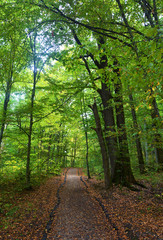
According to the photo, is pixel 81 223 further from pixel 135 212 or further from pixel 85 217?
pixel 135 212

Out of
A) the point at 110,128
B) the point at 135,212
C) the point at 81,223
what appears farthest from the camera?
the point at 110,128

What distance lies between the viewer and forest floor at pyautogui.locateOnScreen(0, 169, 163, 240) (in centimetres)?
399

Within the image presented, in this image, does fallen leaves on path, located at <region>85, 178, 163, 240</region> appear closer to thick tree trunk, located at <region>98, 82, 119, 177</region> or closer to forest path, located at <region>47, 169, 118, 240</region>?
forest path, located at <region>47, 169, 118, 240</region>

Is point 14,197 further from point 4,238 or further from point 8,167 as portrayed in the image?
point 4,238

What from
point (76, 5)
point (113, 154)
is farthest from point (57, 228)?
point (76, 5)

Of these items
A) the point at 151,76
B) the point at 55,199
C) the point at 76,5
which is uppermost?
the point at 76,5

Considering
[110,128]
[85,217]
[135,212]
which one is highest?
[110,128]

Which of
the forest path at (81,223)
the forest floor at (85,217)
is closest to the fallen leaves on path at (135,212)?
the forest floor at (85,217)

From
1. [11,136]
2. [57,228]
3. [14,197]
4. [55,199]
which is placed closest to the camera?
[57,228]

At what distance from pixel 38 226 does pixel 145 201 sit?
4.46 meters

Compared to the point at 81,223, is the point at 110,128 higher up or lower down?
higher up

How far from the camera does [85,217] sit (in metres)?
5.09

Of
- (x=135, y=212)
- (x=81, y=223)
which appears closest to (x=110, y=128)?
(x=135, y=212)

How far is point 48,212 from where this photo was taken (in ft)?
18.5
